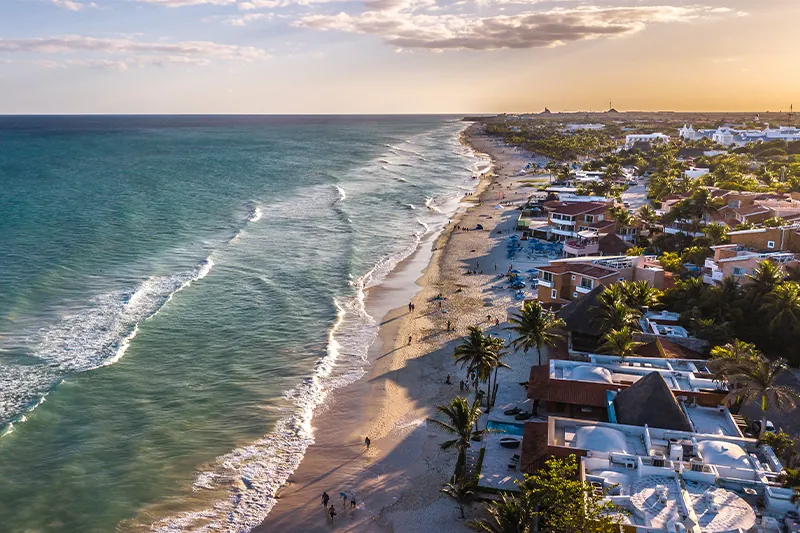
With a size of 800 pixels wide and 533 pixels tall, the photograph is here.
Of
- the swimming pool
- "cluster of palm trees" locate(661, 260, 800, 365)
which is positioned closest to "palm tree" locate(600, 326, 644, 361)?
"cluster of palm trees" locate(661, 260, 800, 365)

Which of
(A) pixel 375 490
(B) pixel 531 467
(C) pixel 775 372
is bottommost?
(A) pixel 375 490

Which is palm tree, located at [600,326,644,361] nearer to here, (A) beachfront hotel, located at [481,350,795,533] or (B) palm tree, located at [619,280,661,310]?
(A) beachfront hotel, located at [481,350,795,533]

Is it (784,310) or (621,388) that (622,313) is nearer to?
(621,388)

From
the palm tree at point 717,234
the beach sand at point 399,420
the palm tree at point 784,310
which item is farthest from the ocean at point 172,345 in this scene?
the palm tree at point 717,234

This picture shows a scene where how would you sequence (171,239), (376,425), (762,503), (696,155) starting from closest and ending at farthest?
(762,503), (376,425), (171,239), (696,155)

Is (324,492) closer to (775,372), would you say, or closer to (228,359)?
(228,359)

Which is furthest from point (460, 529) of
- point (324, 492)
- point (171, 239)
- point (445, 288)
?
point (171, 239)
